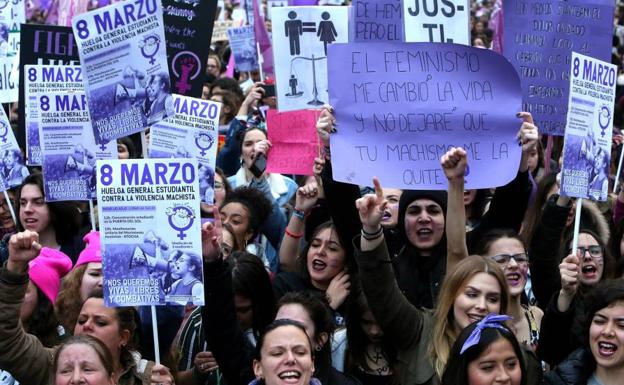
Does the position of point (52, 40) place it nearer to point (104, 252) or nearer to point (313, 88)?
point (313, 88)

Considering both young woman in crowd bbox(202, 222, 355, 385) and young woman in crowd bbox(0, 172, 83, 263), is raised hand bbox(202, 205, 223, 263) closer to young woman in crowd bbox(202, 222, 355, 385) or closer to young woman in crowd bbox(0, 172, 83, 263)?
young woman in crowd bbox(202, 222, 355, 385)

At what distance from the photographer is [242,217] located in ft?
26.8

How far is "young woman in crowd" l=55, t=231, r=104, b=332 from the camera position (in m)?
6.41

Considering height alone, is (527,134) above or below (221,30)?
below

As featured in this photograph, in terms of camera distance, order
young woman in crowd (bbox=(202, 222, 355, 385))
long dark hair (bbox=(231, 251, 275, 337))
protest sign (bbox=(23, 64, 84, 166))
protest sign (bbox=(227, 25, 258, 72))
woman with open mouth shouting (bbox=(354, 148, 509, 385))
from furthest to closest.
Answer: protest sign (bbox=(227, 25, 258, 72)) → protest sign (bbox=(23, 64, 84, 166)) → long dark hair (bbox=(231, 251, 275, 337)) → young woman in crowd (bbox=(202, 222, 355, 385)) → woman with open mouth shouting (bbox=(354, 148, 509, 385))

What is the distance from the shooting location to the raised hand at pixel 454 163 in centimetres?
605

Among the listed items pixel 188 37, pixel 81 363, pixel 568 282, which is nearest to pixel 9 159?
pixel 188 37

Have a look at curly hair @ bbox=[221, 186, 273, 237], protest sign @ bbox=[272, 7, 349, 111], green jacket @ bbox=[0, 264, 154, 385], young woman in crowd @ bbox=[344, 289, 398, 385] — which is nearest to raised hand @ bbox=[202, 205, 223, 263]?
green jacket @ bbox=[0, 264, 154, 385]

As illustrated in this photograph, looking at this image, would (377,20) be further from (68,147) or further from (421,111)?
(68,147)

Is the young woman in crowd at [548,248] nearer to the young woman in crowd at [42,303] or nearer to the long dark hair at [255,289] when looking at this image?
the long dark hair at [255,289]

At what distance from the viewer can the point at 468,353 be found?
523 cm

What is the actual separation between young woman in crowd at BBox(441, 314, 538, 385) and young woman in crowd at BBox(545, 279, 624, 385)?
31 cm

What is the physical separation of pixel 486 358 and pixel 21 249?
77.7 inches

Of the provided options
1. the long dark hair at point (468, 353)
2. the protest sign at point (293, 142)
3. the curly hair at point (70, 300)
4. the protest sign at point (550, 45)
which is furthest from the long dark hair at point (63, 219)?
the long dark hair at point (468, 353)
